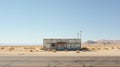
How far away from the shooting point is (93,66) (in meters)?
18.2

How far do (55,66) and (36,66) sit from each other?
4.84 feet

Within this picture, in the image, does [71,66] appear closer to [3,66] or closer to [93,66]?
[93,66]

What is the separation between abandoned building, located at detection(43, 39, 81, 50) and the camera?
198 feet

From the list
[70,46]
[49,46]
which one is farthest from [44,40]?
[70,46]

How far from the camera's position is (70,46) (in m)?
60.6

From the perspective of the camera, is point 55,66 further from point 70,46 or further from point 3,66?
point 70,46

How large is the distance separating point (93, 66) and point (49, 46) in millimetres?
42388

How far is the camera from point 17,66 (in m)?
18.2

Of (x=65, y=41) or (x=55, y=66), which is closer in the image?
(x=55, y=66)

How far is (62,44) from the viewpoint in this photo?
60.7m

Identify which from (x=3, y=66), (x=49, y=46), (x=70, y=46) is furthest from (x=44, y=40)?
(x=3, y=66)

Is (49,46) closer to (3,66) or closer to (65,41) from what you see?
(65,41)

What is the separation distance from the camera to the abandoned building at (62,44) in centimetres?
6022

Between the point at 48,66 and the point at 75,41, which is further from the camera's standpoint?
the point at 75,41
